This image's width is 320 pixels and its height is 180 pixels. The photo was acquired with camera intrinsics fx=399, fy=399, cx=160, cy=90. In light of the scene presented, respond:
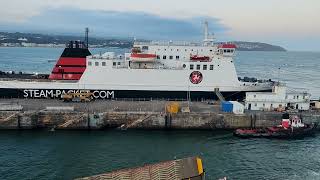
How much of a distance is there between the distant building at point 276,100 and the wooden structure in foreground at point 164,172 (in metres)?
21.9

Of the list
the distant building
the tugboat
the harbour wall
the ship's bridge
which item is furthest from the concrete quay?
the ship's bridge

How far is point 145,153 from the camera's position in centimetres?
3072

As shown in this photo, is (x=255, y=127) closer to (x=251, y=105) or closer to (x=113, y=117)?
(x=251, y=105)

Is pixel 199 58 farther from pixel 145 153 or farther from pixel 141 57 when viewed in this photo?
pixel 145 153

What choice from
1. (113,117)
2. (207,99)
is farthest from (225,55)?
(113,117)

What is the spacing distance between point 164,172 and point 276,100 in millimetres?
24148

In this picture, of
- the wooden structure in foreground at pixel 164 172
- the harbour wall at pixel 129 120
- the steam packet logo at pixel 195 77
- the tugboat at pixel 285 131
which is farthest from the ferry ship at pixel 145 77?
the wooden structure in foreground at pixel 164 172

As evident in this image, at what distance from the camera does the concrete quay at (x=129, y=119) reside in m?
36.3

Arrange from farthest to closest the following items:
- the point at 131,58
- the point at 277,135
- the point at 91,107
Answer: the point at 131,58
the point at 91,107
the point at 277,135

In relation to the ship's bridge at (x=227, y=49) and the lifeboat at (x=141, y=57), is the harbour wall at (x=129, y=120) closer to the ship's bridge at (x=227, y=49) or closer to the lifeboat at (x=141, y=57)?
the lifeboat at (x=141, y=57)

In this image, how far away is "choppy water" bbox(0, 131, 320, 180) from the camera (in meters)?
26.8

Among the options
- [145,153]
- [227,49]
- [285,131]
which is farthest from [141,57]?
[285,131]

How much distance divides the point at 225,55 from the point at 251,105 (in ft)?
22.1

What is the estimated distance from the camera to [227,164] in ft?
94.0
